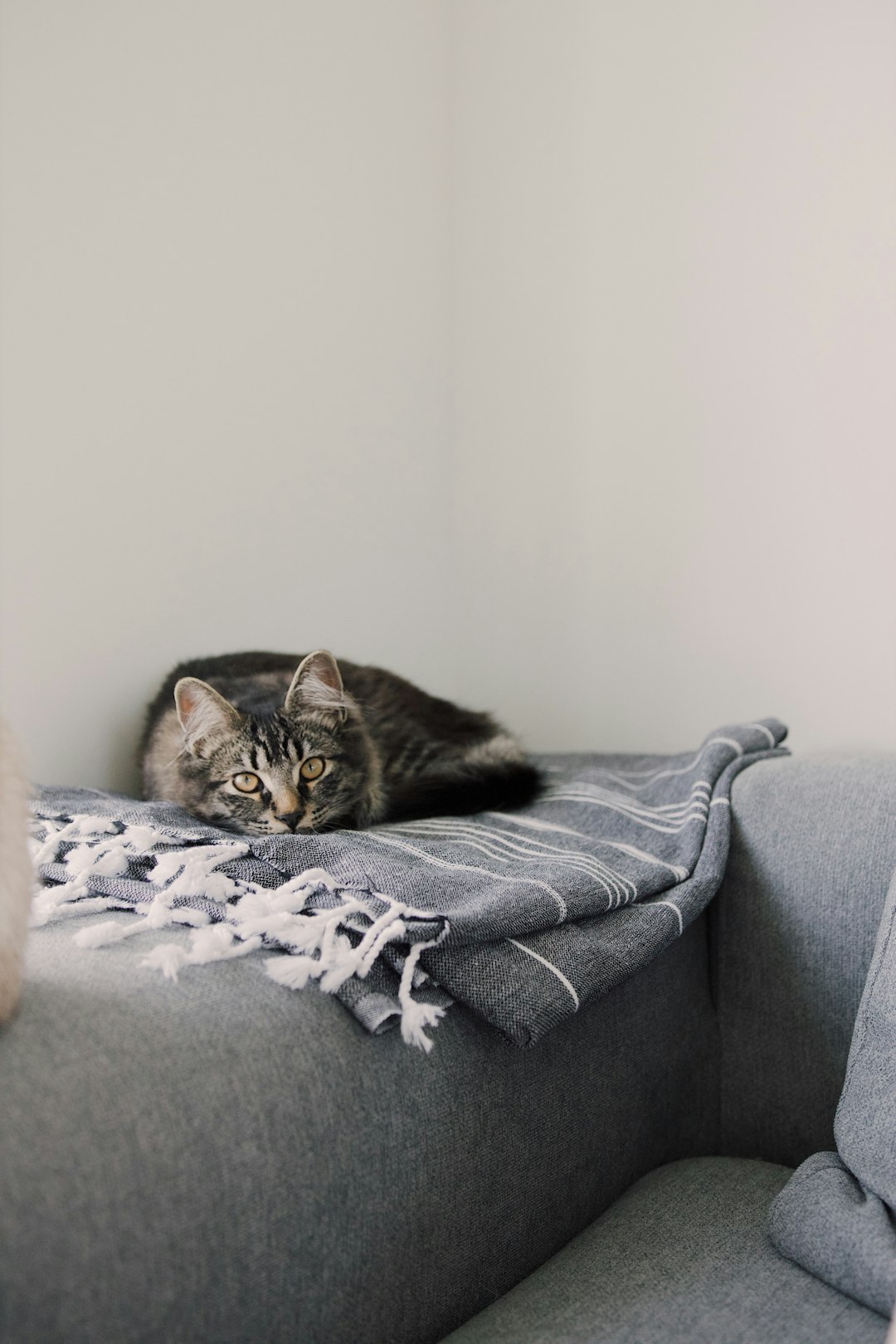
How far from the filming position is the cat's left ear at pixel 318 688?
1.39m

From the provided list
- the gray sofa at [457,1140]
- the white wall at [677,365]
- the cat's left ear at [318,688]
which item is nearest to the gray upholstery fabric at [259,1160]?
the gray sofa at [457,1140]

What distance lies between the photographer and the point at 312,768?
1.38 m

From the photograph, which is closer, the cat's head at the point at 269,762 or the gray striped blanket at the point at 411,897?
the gray striped blanket at the point at 411,897

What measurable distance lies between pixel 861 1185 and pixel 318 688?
0.88m

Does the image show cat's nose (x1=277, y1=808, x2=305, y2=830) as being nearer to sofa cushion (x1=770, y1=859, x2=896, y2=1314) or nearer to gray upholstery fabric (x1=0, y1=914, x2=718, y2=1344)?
gray upholstery fabric (x1=0, y1=914, x2=718, y2=1344)

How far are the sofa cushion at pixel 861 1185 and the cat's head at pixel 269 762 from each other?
0.70m

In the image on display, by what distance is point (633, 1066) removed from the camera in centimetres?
117

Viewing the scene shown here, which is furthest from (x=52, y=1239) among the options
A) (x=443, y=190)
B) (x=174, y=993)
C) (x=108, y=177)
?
(x=443, y=190)

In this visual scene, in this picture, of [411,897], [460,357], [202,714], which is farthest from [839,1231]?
[460,357]

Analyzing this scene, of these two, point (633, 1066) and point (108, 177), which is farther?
point (108, 177)

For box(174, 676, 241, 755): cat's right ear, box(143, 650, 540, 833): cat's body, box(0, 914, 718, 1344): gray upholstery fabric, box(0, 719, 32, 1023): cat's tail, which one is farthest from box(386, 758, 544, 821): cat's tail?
box(0, 719, 32, 1023): cat's tail

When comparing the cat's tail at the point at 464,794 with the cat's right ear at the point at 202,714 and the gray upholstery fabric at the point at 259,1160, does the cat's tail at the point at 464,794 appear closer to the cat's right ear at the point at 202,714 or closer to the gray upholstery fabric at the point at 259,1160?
the cat's right ear at the point at 202,714

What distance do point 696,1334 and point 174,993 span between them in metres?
0.53

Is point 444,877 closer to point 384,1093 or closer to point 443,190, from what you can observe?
point 384,1093
